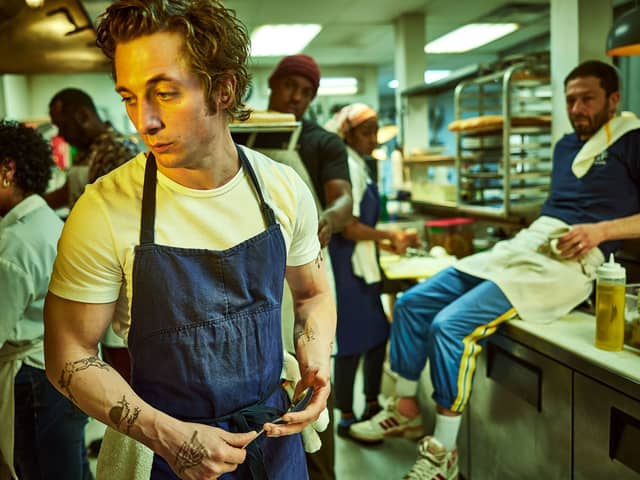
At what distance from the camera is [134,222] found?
1.02 meters

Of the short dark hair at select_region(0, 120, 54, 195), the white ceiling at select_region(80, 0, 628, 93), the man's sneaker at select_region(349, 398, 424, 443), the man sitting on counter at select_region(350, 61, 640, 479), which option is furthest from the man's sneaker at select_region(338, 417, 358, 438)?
the white ceiling at select_region(80, 0, 628, 93)

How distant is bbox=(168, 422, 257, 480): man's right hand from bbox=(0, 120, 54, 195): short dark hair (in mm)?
1202

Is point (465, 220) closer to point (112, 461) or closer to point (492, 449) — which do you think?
point (492, 449)

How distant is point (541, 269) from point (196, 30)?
178 centimetres

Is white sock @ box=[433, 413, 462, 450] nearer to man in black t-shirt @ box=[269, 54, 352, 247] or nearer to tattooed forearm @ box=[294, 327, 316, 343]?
man in black t-shirt @ box=[269, 54, 352, 247]

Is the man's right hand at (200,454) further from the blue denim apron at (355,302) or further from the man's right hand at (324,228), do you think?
the blue denim apron at (355,302)

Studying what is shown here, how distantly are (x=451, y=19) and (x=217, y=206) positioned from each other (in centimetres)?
629

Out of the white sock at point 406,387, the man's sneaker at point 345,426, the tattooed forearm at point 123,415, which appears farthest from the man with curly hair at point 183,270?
the man's sneaker at point 345,426

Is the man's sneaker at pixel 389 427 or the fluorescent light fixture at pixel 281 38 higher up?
the fluorescent light fixture at pixel 281 38

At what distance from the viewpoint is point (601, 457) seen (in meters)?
1.81

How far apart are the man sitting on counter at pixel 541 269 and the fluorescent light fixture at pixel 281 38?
4.34m

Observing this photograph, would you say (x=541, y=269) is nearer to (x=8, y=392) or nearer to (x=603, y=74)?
(x=603, y=74)

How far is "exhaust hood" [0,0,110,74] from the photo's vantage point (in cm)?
288

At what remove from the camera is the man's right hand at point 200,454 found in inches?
38.4
